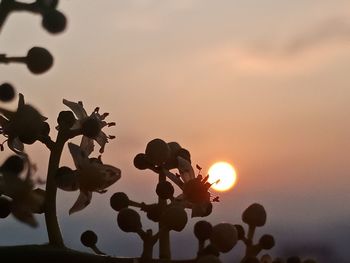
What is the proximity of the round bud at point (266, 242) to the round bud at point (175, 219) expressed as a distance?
0.43m

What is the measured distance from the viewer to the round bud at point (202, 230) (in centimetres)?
346

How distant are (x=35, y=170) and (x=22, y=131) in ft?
1.18

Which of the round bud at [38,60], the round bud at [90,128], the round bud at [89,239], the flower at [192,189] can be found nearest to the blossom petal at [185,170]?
the flower at [192,189]

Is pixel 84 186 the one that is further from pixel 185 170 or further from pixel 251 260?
pixel 251 260

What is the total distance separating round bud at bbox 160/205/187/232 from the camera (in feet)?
10.9

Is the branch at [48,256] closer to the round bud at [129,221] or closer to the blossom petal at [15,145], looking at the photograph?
the round bud at [129,221]

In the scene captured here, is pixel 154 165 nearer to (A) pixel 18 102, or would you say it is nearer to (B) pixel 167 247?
(B) pixel 167 247

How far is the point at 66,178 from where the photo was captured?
335 centimetres

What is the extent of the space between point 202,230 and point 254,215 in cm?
36

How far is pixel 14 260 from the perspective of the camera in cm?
314

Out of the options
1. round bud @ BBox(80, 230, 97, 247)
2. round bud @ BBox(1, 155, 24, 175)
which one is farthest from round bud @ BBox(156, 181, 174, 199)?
round bud @ BBox(1, 155, 24, 175)

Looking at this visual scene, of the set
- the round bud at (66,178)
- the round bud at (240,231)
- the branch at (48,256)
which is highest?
the round bud at (66,178)

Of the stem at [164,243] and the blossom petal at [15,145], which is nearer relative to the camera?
the stem at [164,243]

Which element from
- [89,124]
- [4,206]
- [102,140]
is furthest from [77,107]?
[4,206]
